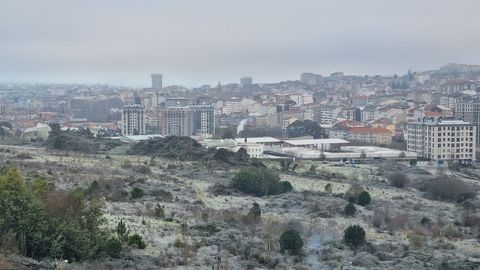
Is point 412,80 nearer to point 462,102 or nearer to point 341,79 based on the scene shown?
point 341,79

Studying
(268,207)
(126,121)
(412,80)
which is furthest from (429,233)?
(412,80)

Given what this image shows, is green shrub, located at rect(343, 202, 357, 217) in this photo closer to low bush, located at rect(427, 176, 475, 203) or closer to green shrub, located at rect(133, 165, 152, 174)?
low bush, located at rect(427, 176, 475, 203)

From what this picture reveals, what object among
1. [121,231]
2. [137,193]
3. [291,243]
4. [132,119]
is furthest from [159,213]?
[132,119]

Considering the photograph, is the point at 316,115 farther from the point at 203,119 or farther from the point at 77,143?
the point at 77,143

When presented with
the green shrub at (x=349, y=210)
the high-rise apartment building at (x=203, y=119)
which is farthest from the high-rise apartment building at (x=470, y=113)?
the green shrub at (x=349, y=210)

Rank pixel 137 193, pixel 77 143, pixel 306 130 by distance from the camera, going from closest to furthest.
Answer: pixel 137 193 < pixel 77 143 < pixel 306 130

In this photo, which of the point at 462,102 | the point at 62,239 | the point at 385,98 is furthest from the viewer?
the point at 385,98
